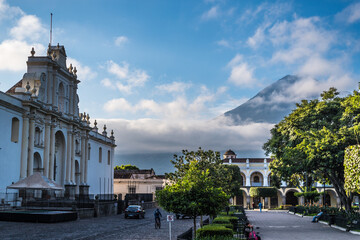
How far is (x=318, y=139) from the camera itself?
31.1 m

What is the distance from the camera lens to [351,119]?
1271 inches

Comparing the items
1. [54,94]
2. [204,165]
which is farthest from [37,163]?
[204,165]

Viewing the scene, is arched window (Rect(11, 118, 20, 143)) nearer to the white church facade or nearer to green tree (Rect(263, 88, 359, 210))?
the white church facade

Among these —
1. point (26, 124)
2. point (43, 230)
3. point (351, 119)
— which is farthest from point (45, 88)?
point (351, 119)

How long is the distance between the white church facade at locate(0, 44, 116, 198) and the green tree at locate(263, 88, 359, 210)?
22.0 meters

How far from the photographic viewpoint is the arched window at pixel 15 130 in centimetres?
3504

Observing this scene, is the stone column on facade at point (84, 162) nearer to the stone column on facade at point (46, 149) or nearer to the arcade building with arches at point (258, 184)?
the stone column on facade at point (46, 149)

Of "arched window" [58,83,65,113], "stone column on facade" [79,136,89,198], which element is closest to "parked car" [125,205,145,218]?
"arched window" [58,83,65,113]

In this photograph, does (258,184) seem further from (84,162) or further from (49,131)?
(49,131)

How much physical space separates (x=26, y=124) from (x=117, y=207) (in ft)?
39.8

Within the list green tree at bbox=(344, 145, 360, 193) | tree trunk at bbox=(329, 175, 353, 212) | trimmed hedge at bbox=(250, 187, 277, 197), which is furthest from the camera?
trimmed hedge at bbox=(250, 187, 277, 197)

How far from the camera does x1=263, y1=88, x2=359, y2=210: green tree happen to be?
98.2 feet

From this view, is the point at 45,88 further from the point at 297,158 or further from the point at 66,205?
the point at 297,158

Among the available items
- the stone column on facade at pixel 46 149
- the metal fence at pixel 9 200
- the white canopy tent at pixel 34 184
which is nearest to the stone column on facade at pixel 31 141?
the stone column on facade at pixel 46 149
